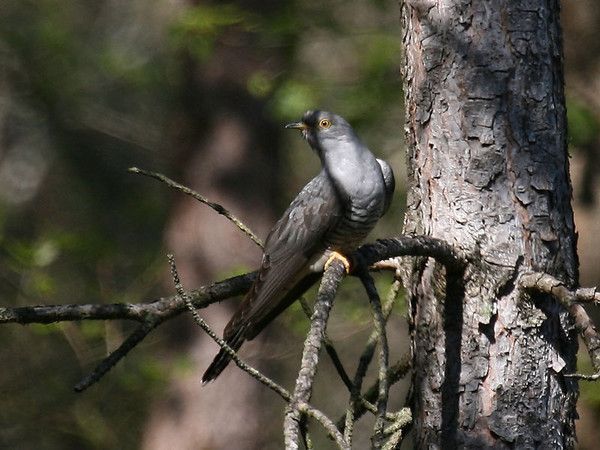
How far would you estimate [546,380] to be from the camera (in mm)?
2512

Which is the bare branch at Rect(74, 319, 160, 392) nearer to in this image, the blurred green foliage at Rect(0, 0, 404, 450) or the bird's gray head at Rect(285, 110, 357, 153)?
the bird's gray head at Rect(285, 110, 357, 153)

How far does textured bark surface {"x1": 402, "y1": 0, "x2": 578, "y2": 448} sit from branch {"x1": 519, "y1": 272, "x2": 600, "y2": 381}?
95 mm

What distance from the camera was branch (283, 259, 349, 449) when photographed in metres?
1.67

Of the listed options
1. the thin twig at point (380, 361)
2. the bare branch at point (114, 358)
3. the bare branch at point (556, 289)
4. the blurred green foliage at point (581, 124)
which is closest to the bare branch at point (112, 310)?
the bare branch at point (114, 358)

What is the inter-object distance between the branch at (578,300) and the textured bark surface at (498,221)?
95 mm

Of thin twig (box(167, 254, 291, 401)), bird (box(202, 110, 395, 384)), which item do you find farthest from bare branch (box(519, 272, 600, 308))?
bird (box(202, 110, 395, 384))

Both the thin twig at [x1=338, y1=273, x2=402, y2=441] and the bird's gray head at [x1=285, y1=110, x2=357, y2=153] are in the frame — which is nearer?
the thin twig at [x1=338, y1=273, x2=402, y2=441]

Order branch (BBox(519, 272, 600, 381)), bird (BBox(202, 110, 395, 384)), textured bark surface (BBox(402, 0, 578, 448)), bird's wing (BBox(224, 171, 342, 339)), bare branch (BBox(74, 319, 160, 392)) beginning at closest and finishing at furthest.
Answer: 1. branch (BBox(519, 272, 600, 381))
2. bare branch (BBox(74, 319, 160, 392))
3. textured bark surface (BBox(402, 0, 578, 448))
4. bird's wing (BBox(224, 171, 342, 339))
5. bird (BBox(202, 110, 395, 384))

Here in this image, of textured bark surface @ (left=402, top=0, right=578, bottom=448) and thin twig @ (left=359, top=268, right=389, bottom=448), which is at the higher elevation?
textured bark surface @ (left=402, top=0, right=578, bottom=448)

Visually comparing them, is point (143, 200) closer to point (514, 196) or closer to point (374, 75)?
point (374, 75)

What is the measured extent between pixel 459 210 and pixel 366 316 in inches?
144

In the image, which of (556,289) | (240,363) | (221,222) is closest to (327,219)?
(556,289)

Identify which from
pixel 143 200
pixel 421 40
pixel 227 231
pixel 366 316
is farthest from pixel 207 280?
pixel 421 40

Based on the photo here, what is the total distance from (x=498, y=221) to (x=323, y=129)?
144 cm
